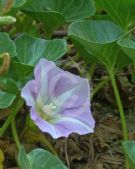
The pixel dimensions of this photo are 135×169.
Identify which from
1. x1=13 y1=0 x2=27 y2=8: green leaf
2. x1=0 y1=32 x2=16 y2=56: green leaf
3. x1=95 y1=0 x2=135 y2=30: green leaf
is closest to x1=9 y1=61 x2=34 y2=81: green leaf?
x1=0 y1=32 x2=16 y2=56: green leaf

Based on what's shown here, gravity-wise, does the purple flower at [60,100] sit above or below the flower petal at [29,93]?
below

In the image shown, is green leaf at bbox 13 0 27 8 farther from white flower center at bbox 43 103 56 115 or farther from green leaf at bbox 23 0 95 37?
white flower center at bbox 43 103 56 115

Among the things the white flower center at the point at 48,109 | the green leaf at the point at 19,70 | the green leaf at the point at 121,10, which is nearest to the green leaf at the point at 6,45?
the green leaf at the point at 19,70

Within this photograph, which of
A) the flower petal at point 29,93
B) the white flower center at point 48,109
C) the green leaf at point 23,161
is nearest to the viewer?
the green leaf at point 23,161

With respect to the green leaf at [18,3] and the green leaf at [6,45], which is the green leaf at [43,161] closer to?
the green leaf at [6,45]

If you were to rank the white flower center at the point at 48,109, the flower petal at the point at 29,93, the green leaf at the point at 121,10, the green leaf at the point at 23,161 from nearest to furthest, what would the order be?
the green leaf at the point at 23,161 < the flower petal at the point at 29,93 < the white flower center at the point at 48,109 < the green leaf at the point at 121,10
